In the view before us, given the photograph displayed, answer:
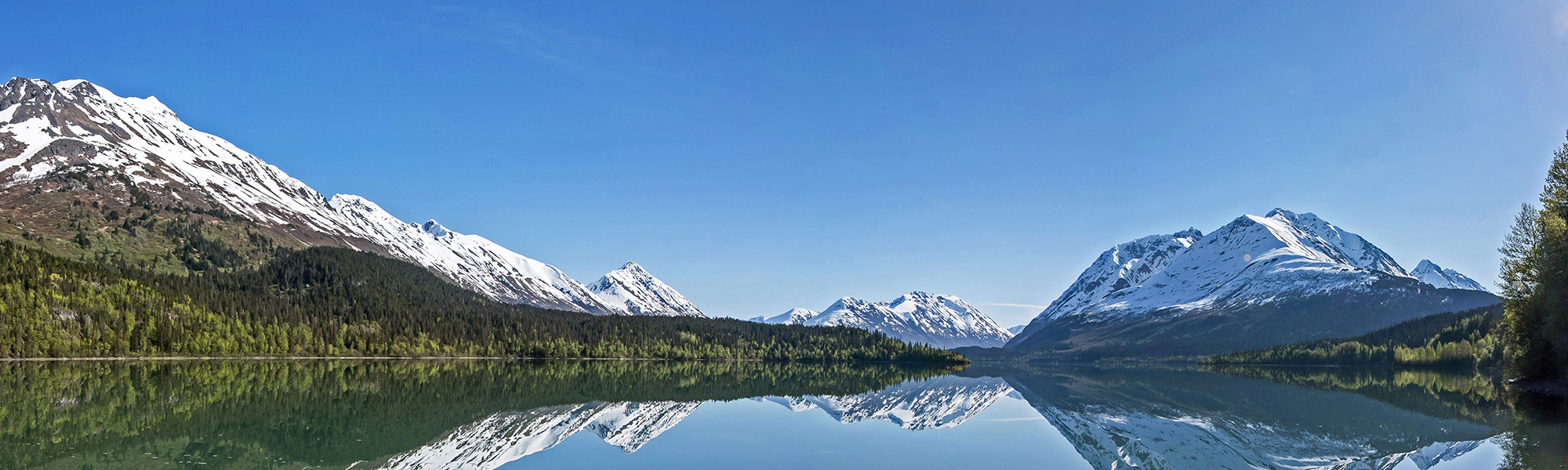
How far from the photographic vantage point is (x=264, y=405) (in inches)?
1837

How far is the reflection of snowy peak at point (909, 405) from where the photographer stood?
163 ft

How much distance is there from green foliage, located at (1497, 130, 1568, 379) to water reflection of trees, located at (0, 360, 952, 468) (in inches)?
2021

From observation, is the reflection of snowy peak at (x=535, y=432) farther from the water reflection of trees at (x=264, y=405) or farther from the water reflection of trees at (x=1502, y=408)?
the water reflection of trees at (x=1502, y=408)

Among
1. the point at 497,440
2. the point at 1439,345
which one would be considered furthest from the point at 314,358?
the point at 1439,345

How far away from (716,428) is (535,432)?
8.49 m

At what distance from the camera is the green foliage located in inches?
2088

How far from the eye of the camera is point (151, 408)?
42.9 metres

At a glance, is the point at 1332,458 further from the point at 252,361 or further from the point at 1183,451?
the point at 252,361

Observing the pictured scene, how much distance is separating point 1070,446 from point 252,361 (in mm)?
126271

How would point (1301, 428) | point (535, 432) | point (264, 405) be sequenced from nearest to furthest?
point (535, 432) → point (1301, 428) → point (264, 405)

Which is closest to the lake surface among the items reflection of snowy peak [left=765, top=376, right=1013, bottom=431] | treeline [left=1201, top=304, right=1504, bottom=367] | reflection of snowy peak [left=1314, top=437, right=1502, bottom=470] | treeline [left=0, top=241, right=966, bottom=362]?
reflection of snowy peak [left=1314, top=437, right=1502, bottom=470]

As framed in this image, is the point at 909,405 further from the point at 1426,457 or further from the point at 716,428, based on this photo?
the point at 1426,457

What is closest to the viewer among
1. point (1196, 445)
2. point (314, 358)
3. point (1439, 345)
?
point (1196, 445)

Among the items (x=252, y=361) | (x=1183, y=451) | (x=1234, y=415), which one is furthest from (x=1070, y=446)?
(x=252, y=361)
